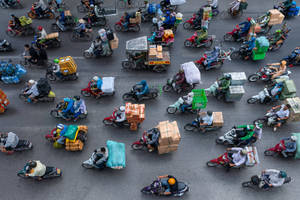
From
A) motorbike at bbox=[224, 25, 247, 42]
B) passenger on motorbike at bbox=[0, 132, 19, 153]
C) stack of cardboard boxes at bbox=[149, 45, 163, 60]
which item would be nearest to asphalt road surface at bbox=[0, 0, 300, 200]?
passenger on motorbike at bbox=[0, 132, 19, 153]

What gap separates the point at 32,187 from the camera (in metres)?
10.3

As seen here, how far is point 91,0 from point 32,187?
14853 mm

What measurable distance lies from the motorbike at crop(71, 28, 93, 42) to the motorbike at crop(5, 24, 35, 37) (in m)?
3.43

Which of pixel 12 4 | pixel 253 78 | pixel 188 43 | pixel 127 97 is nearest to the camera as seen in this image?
pixel 127 97

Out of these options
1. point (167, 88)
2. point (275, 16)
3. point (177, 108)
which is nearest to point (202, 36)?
point (167, 88)

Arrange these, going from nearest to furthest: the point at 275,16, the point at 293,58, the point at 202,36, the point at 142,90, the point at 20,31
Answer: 1. the point at 142,90
2. the point at 293,58
3. the point at 202,36
4. the point at 275,16
5. the point at 20,31

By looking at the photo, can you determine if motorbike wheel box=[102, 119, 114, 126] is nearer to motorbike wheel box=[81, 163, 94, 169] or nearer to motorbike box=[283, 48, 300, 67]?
motorbike wheel box=[81, 163, 94, 169]

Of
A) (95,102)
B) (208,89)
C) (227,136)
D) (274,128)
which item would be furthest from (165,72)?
(274,128)

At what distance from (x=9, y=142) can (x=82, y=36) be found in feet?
30.9

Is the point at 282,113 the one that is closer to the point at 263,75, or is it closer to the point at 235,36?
the point at 263,75

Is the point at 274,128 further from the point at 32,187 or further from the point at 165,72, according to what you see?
the point at 32,187

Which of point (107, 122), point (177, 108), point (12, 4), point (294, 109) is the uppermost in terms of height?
point (12, 4)

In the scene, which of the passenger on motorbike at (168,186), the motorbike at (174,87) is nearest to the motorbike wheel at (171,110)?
the motorbike at (174,87)

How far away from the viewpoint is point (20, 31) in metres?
17.2
